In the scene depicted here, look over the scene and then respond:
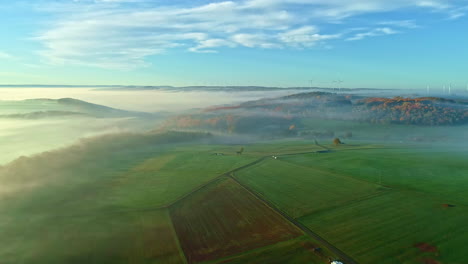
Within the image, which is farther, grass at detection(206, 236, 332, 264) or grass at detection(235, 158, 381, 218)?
grass at detection(235, 158, 381, 218)

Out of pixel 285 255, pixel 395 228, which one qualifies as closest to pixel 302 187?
pixel 395 228

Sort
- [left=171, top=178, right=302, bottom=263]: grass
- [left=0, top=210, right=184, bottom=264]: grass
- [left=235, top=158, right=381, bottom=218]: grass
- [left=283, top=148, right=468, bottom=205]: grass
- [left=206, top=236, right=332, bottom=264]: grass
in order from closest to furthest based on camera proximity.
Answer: [left=206, top=236, right=332, bottom=264]: grass, [left=0, top=210, right=184, bottom=264]: grass, [left=171, top=178, right=302, bottom=263]: grass, [left=235, top=158, right=381, bottom=218]: grass, [left=283, top=148, right=468, bottom=205]: grass

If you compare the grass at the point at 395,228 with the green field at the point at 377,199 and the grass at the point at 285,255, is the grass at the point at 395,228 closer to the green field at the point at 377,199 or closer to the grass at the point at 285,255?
the green field at the point at 377,199

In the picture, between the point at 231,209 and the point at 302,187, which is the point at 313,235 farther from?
the point at 302,187

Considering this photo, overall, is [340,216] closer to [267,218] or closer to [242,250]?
[267,218]

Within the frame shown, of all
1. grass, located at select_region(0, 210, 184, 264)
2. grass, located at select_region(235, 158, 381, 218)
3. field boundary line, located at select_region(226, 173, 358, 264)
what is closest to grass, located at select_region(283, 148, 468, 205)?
grass, located at select_region(235, 158, 381, 218)

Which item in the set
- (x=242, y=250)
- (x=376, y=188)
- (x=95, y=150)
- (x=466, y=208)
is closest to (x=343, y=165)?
(x=376, y=188)

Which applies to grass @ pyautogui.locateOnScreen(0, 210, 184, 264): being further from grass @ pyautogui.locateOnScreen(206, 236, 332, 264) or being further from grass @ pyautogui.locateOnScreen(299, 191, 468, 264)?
grass @ pyautogui.locateOnScreen(299, 191, 468, 264)
